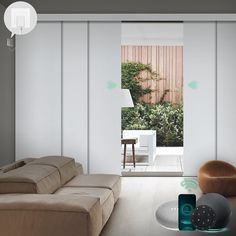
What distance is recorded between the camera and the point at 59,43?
7004 millimetres

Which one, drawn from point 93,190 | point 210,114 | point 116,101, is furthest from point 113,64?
point 93,190

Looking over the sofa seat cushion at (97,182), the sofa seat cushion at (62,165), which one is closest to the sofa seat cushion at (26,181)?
the sofa seat cushion at (62,165)

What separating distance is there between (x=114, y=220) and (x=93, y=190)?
37cm

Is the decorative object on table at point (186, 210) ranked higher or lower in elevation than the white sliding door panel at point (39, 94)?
lower

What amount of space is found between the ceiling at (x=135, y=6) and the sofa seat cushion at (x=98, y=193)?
2.83 metres

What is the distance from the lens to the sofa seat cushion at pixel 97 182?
4328 millimetres

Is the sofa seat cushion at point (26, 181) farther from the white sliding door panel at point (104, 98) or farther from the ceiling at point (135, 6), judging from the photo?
the white sliding door panel at point (104, 98)

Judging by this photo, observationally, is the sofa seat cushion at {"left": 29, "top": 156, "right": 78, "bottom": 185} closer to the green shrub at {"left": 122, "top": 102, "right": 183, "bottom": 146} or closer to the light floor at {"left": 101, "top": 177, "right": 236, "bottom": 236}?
the light floor at {"left": 101, "top": 177, "right": 236, "bottom": 236}

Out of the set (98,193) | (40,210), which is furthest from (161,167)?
(40,210)

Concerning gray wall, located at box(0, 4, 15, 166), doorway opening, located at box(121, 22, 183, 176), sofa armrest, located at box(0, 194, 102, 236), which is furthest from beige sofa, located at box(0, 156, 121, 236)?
doorway opening, located at box(121, 22, 183, 176)

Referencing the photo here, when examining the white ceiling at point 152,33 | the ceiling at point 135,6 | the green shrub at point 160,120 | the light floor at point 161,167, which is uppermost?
the white ceiling at point 152,33

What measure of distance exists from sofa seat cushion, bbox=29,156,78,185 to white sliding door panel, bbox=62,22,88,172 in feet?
7.27

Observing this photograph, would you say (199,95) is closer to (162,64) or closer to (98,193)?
(98,193)

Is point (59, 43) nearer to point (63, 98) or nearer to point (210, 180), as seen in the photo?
point (63, 98)
